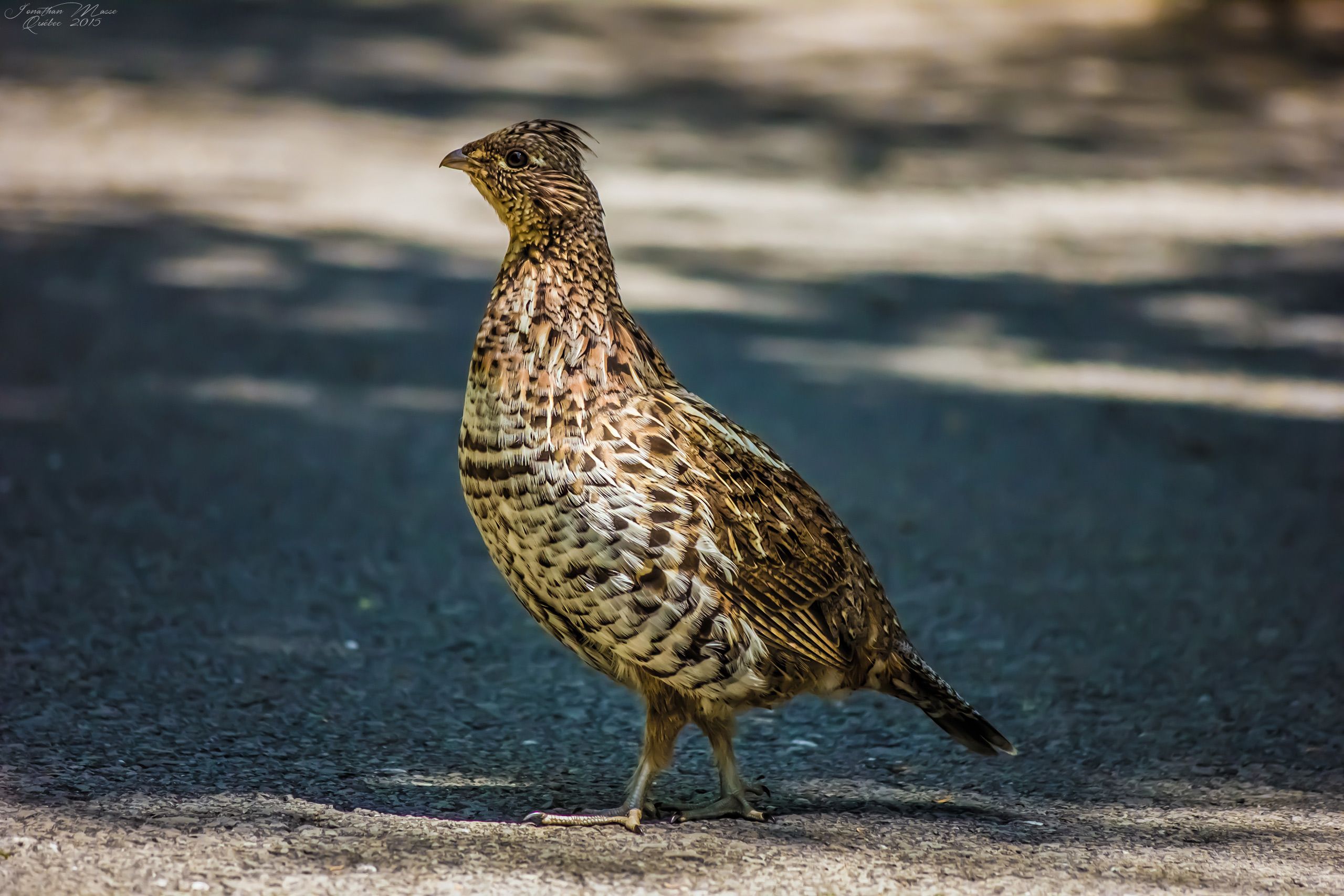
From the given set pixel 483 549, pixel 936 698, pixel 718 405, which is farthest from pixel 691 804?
pixel 718 405

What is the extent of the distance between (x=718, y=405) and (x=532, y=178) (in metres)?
4.50

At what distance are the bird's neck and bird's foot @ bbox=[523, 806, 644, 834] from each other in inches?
45.8

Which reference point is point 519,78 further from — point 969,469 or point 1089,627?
point 1089,627

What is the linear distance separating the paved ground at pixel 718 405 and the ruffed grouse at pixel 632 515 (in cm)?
41

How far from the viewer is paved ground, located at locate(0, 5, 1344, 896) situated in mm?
4098

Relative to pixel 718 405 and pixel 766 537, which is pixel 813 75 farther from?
pixel 766 537

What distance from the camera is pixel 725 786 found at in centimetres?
428

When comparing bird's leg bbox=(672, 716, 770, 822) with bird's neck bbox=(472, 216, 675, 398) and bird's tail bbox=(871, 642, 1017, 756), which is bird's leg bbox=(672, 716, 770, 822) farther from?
bird's neck bbox=(472, 216, 675, 398)

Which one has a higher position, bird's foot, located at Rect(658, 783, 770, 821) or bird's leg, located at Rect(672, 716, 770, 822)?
bird's leg, located at Rect(672, 716, 770, 822)

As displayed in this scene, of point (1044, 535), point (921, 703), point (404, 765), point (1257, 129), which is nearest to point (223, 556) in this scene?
point (404, 765)

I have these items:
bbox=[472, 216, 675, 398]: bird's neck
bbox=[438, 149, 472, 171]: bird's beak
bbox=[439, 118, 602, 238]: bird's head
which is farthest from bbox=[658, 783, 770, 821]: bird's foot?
bbox=[438, 149, 472, 171]: bird's beak

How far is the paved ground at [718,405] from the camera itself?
13.4ft

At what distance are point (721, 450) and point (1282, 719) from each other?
2.49 metres

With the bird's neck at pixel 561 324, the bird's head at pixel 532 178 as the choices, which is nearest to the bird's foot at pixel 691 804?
the bird's neck at pixel 561 324
